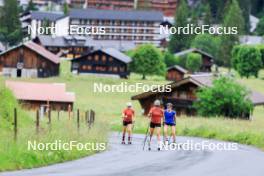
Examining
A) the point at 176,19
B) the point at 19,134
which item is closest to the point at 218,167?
the point at 19,134

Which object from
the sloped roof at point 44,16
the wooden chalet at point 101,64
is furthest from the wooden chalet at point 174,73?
the sloped roof at point 44,16

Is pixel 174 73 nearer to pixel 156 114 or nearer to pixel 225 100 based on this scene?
pixel 225 100

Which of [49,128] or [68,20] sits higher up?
[68,20]

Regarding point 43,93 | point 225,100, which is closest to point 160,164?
point 225,100

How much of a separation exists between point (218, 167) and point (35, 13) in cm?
12458

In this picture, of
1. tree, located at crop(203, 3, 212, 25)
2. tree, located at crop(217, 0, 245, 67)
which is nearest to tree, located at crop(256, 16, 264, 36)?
tree, located at crop(217, 0, 245, 67)

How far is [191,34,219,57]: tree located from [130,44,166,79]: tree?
16911 millimetres

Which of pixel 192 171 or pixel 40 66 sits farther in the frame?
pixel 40 66

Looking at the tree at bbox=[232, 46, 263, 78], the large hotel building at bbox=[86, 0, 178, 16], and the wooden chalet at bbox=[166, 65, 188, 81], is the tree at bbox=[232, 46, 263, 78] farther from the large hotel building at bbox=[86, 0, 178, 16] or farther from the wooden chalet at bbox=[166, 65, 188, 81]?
the large hotel building at bbox=[86, 0, 178, 16]

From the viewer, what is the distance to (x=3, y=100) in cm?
2259

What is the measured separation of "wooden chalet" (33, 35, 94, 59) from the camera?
127 m

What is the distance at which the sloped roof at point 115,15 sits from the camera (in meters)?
141

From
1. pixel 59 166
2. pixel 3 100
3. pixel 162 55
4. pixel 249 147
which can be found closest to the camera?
pixel 59 166

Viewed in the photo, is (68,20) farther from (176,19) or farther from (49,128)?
(49,128)
